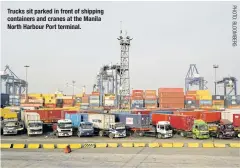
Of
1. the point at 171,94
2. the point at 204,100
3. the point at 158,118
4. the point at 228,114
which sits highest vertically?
the point at 171,94

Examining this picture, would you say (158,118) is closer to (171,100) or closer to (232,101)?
(171,100)

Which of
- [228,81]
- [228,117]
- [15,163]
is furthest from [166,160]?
[228,81]

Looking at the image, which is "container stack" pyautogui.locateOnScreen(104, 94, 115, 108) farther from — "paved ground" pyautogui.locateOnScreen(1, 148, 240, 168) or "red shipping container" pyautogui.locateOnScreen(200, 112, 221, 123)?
"paved ground" pyautogui.locateOnScreen(1, 148, 240, 168)

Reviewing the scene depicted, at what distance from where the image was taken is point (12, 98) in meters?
106

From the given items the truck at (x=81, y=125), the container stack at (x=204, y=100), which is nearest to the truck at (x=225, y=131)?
the truck at (x=81, y=125)

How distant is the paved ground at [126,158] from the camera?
73.7ft

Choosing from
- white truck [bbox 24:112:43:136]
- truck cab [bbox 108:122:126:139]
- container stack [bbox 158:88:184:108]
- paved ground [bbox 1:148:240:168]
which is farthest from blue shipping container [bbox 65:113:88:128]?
container stack [bbox 158:88:184:108]

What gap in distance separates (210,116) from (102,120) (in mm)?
18388

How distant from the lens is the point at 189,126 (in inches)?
1496

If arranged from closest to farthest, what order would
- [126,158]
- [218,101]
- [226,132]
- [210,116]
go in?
[126,158] < [226,132] < [210,116] < [218,101]

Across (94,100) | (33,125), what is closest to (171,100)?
(94,100)

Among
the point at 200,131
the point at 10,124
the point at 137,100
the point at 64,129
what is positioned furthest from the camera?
the point at 137,100

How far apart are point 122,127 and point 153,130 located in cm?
480

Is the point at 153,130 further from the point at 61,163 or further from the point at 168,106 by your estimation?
the point at 168,106
